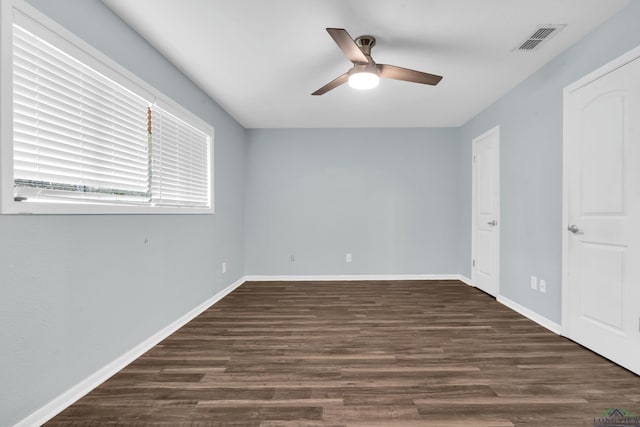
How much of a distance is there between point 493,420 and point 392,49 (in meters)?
2.73

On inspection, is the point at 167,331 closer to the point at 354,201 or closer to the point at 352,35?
the point at 352,35

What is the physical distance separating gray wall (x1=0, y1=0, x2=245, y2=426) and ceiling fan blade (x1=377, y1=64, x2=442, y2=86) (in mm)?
1928

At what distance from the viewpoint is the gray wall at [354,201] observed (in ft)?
17.2

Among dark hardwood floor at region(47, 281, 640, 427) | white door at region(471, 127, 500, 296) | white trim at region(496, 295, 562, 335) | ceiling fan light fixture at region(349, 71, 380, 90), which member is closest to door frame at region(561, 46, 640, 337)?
white trim at region(496, 295, 562, 335)

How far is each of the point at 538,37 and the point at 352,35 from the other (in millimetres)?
1494

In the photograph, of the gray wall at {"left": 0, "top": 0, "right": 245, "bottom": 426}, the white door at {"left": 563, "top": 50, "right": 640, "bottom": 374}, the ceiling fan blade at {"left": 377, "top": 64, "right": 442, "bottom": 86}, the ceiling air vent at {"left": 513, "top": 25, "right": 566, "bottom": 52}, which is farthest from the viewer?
the ceiling fan blade at {"left": 377, "top": 64, "right": 442, "bottom": 86}

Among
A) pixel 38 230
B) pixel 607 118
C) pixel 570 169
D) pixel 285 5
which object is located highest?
pixel 285 5

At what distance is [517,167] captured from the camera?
11.7ft

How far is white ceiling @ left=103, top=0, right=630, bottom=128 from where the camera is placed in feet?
7.09

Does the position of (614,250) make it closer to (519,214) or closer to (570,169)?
(570,169)

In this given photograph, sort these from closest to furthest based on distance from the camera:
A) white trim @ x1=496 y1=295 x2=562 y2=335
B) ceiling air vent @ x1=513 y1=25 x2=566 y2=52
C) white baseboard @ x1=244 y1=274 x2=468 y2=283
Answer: ceiling air vent @ x1=513 y1=25 x2=566 y2=52, white trim @ x1=496 y1=295 x2=562 y2=335, white baseboard @ x1=244 y1=274 x2=468 y2=283

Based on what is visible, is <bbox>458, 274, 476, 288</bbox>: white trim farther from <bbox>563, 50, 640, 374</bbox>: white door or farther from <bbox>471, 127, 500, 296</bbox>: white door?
<bbox>563, 50, 640, 374</bbox>: white door

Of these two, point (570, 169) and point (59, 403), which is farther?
point (570, 169)

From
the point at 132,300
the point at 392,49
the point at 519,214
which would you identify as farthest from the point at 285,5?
the point at 519,214
